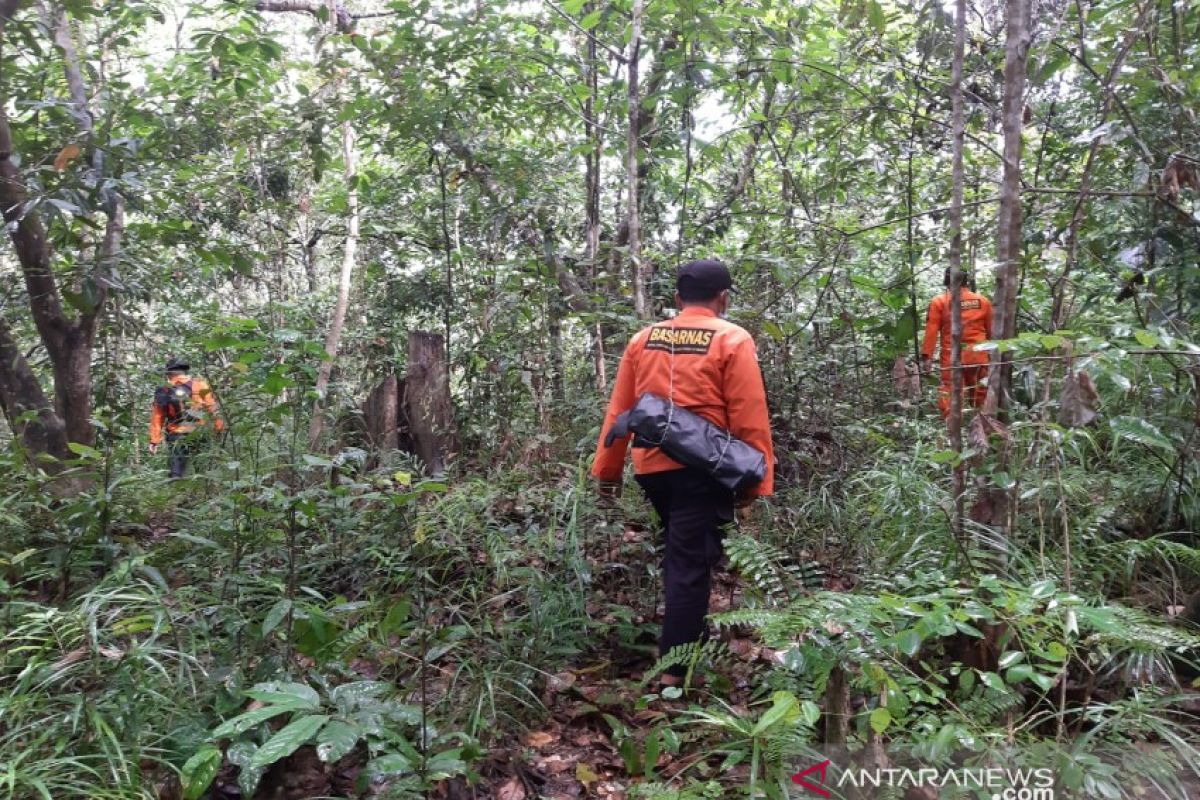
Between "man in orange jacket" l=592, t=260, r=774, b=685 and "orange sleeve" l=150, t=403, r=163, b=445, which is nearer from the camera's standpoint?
"man in orange jacket" l=592, t=260, r=774, b=685

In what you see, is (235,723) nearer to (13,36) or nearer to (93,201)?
(93,201)

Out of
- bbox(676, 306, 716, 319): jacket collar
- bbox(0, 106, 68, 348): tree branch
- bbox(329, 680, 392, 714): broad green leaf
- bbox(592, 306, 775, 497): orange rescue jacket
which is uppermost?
bbox(0, 106, 68, 348): tree branch

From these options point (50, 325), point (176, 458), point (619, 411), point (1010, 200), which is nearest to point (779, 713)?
point (619, 411)

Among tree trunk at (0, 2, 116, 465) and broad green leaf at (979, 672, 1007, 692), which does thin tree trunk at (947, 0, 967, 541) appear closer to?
broad green leaf at (979, 672, 1007, 692)

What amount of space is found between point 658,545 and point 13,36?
17.6ft

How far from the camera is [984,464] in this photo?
3.31 m

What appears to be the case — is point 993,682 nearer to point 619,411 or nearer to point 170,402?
point 619,411

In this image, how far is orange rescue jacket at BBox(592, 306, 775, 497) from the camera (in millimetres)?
3533

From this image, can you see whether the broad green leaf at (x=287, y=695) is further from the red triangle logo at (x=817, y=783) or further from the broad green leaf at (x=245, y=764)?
the red triangle logo at (x=817, y=783)

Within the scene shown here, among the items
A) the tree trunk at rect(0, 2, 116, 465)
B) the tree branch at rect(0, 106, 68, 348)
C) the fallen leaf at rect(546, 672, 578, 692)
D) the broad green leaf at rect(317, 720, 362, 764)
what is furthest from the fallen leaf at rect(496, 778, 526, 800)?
the tree branch at rect(0, 106, 68, 348)

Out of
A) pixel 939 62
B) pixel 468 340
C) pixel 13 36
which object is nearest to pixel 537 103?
pixel 468 340

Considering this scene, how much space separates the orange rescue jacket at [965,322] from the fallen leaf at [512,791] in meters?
4.61

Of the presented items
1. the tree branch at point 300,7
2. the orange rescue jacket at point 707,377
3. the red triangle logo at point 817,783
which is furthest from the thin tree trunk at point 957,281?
the tree branch at point 300,7

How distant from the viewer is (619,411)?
387 centimetres
